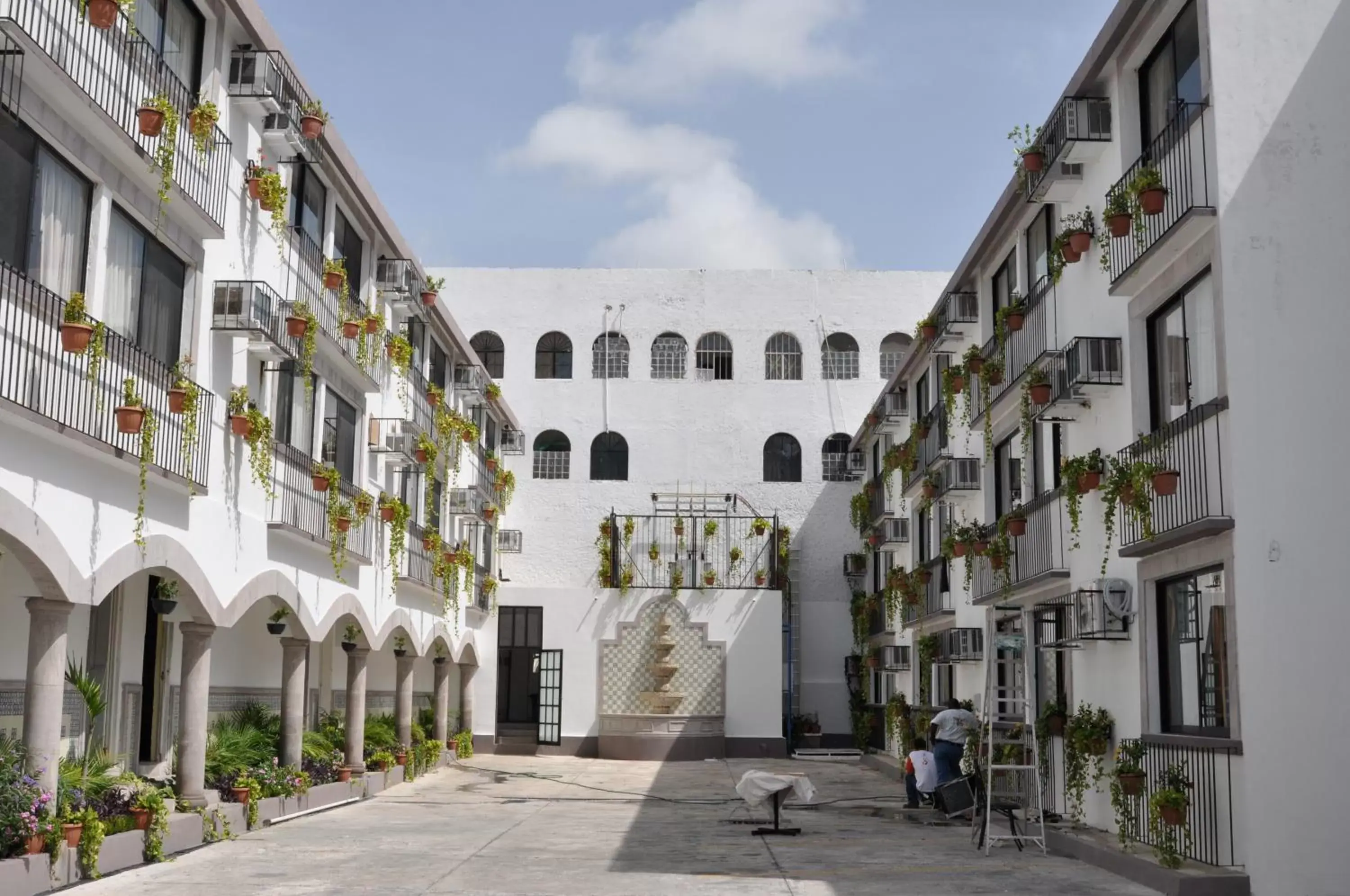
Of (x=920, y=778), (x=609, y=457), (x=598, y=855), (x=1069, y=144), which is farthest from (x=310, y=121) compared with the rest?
(x=609, y=457)

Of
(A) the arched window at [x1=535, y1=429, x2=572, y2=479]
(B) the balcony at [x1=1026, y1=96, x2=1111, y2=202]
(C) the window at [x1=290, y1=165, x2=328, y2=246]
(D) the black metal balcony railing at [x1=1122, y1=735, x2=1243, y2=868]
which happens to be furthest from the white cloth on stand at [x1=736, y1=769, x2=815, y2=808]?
(A) the arched window at [x1=535, y1=429, x2=572, y2=479]

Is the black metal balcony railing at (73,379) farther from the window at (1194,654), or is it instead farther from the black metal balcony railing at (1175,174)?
the window at (1194,654)

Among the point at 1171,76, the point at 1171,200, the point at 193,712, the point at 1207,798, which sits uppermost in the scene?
the point at 1171,76

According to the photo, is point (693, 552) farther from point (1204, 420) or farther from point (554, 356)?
point (1204, 420)

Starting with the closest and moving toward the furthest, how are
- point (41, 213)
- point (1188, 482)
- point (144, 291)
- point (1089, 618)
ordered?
point (41, 213) → point (1188, 482) → point (144, 291) → point (1089, 618)

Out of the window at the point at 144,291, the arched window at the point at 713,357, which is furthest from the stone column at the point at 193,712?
the arched window at the point at 713,357

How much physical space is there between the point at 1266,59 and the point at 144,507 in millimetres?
10588

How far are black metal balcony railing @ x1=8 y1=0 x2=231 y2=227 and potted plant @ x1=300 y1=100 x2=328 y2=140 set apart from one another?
65.2 inches

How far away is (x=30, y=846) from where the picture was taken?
1081cm

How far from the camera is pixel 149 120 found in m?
12.2

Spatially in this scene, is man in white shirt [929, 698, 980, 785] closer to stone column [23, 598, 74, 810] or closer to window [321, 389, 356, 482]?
window [321, 389, 356, 482]

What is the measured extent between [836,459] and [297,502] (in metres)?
20.7

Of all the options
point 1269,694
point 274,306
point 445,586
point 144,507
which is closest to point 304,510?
point 274,306

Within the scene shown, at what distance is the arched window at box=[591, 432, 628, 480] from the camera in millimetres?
36188
